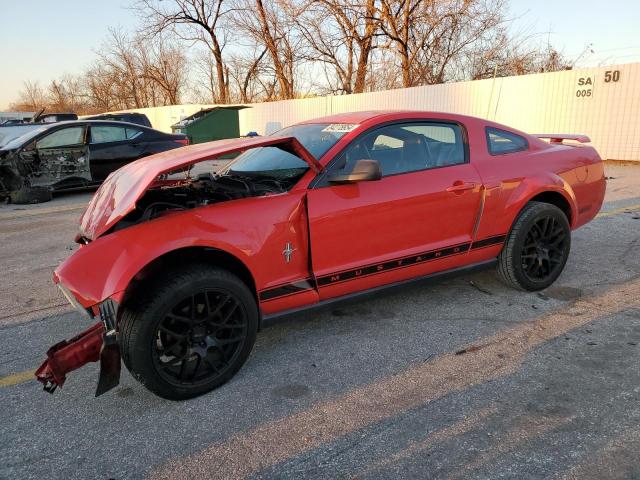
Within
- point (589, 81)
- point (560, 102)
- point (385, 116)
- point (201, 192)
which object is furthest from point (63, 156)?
point (589, 81)

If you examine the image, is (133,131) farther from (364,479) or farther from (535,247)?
(364,479)

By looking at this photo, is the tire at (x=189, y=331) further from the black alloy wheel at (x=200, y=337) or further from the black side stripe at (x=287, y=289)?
the black side stripe at (x=287, y=289)

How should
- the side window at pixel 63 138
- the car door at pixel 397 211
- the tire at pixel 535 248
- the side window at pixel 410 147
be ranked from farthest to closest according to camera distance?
the side window at pixel 63 138
the tire at pixel 535 248
the side window at pixel 410 147
the car door at pixel 397 211

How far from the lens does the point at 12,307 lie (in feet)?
13.4

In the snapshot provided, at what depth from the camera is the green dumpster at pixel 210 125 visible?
18.7m

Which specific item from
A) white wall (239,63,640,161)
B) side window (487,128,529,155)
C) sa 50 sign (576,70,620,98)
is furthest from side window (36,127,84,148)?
sa 50 sign (576,70,620,98)

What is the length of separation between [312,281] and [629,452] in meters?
1.83

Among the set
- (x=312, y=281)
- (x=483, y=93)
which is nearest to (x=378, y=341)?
(x=312, y=281)

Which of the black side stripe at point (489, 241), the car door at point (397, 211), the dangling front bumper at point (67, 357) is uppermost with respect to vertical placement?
the car door at point (397, 211)

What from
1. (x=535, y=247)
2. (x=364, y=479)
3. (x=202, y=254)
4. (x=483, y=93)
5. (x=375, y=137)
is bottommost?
(x=364, y=479)

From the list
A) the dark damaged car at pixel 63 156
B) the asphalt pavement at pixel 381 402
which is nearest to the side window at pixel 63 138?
the dark damaged car at pixel 63 156

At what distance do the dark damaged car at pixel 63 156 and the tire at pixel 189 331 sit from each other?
815 centimetres

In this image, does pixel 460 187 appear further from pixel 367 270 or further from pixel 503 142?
pixel 367 270

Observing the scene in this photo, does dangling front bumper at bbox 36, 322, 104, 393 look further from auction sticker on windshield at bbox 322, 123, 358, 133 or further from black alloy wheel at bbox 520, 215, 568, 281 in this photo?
black alloy wheel at bbox 520, 215, 568, 281
